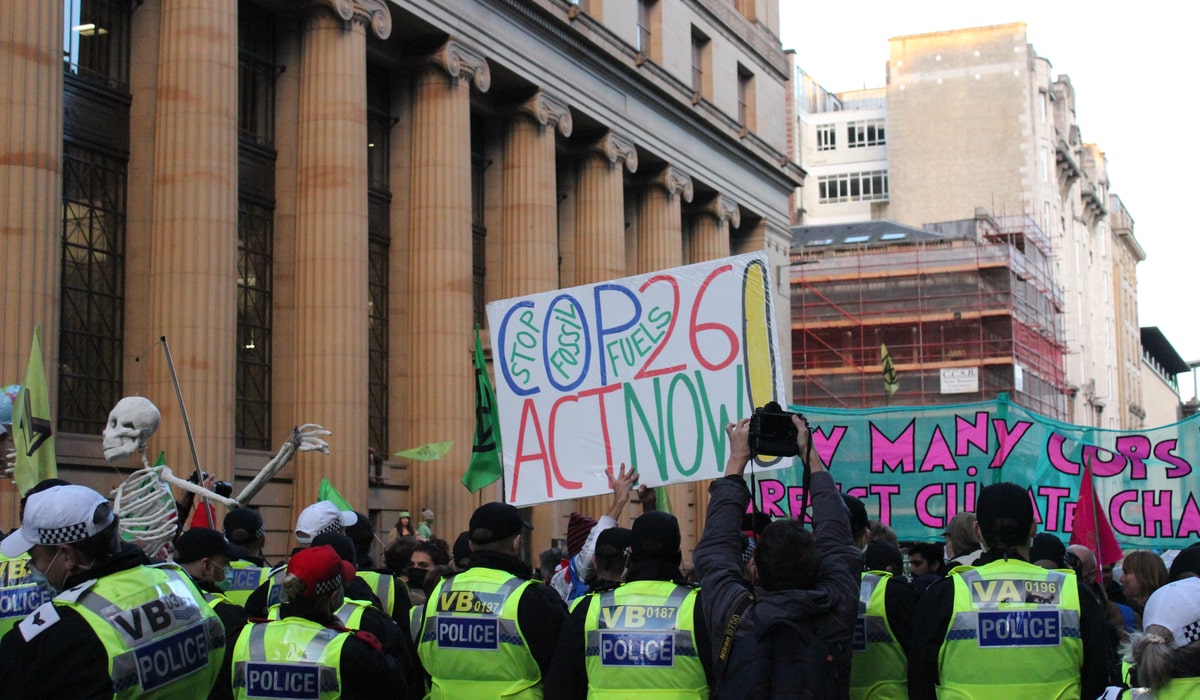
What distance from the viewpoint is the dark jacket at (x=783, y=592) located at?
554 centimetres

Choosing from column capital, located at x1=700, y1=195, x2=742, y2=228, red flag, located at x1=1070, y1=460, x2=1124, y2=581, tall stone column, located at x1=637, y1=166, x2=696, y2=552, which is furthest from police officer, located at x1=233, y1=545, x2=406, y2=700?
column capital, located at x1=700, y1=195, x2=742, y2=228

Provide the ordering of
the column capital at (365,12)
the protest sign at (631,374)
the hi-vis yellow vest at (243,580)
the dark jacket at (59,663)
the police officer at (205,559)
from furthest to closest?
the column capital at (365,12) < the protest sign at (631,374) < the hi-vis yellow vest at (243,580) < the police officer at (205,559) < the dark jacket at (59,663)

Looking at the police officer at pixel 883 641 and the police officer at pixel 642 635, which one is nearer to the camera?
the police officer at pixel 642 635

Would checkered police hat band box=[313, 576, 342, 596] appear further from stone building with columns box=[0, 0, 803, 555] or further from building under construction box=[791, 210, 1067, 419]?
building under construction box=[791, 210, 1067, 419]

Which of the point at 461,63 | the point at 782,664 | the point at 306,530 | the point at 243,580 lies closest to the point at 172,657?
the point at 782,664

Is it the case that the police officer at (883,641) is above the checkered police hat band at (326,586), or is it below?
below

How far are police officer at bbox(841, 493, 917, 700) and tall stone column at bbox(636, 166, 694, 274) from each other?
31.6 meters

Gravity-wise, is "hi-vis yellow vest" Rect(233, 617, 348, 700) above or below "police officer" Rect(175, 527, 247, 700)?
below

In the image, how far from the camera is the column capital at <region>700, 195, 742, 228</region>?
4191 cm

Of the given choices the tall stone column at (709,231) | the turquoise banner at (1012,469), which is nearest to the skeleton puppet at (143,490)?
the turquoise banner at (1012,469)

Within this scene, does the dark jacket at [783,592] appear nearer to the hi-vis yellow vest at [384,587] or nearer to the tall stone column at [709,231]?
the hi-vis yellow vest at [384,587]

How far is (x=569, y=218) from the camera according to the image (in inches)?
1433

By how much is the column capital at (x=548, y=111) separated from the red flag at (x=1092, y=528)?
69.1 ft

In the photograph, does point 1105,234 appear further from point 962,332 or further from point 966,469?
point 966,469
